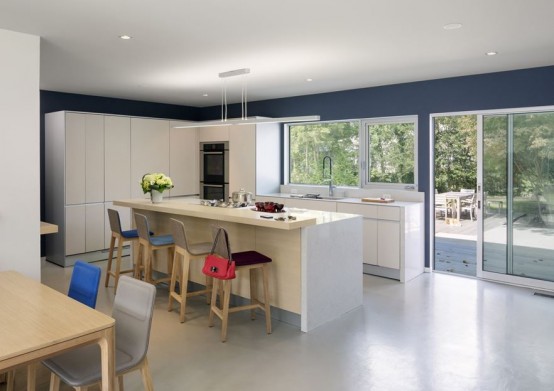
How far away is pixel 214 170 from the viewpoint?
7.96m

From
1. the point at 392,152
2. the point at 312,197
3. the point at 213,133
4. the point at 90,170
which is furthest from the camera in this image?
the point at 213,133

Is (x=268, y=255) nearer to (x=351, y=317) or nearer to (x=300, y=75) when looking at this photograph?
(x=351, y=317)

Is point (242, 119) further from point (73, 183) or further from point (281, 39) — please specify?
point (73, 183)

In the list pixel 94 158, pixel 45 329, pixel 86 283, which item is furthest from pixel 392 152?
pixel 45 329

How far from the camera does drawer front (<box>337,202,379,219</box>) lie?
591 cm

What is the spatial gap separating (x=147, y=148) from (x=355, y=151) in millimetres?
3296

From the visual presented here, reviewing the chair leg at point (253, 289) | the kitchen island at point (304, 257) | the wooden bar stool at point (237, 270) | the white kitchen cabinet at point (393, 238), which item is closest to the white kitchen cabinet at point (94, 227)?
the kitchen island at point (304, 257)

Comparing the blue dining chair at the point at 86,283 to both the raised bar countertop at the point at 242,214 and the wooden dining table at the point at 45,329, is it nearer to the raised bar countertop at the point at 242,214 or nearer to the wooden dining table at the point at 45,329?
the wooden dining table at the point at 45,329

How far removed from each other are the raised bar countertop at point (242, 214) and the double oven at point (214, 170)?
7.97 feet

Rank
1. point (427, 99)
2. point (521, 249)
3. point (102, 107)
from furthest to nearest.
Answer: point (102, 107), point (427, 99), point (521, 249)

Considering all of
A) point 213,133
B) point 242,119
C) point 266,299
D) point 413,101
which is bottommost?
point 266,299

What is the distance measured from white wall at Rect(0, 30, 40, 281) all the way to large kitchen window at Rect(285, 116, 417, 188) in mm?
4395

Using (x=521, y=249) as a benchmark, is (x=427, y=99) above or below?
above

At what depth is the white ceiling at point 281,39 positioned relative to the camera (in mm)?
3197
